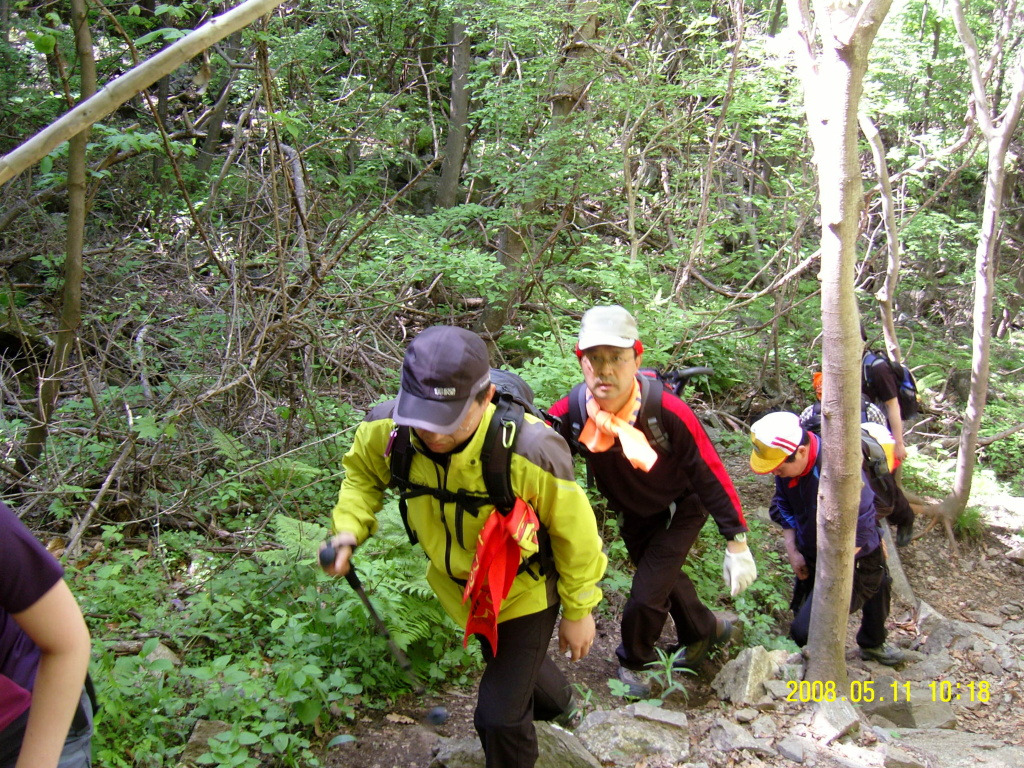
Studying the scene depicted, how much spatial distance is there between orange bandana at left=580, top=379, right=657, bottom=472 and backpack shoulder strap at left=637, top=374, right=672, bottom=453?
0.03 m

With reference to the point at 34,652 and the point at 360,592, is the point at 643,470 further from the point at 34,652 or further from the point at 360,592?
the point at 34,652

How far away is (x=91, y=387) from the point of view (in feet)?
15.9

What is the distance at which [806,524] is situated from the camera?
16.6 ft

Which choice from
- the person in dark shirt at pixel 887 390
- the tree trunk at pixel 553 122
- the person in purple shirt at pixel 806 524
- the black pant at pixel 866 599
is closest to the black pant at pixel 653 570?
the person in purple shirt at pixel 806 524

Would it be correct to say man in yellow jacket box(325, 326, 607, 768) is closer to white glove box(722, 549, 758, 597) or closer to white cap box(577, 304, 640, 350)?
white cap box(577, 304, 640, 350)

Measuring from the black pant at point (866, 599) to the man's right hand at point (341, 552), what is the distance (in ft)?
10.9

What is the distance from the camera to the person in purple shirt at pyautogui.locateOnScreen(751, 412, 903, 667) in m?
4.63

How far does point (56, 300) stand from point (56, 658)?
7.29 metres

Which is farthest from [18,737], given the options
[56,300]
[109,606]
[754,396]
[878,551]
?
[754,396]

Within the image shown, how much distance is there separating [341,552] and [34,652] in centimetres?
123

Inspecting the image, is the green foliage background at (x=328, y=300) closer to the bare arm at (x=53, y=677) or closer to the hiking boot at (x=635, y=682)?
the hiking boot at (x=635, y=682)

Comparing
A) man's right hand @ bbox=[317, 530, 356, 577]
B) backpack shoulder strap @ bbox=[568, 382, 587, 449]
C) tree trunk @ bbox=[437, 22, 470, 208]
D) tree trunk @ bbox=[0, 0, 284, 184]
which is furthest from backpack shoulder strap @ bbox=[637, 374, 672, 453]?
tree trunk @ bbox=[437, 22, 470, 208]

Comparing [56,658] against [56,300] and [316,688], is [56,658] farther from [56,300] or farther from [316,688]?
[56,300]

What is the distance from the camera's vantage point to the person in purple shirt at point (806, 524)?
4.63 m
